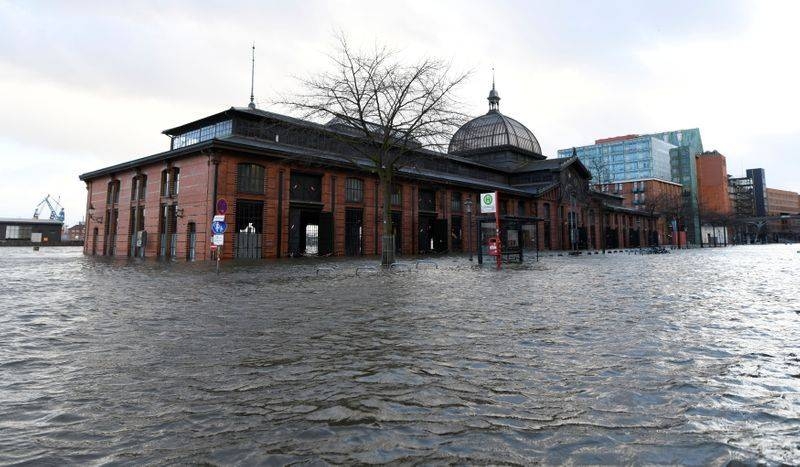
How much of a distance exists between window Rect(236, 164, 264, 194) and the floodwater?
2312 centimetres

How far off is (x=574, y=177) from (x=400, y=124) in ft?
152

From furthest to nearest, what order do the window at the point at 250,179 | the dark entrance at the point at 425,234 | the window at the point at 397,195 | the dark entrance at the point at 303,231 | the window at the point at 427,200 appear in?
the window at the point at 427,200 < the dark entrance at the point at 425,234 < the window at the point at 397,195 < the dark entrance at the point at 303,231 < the window at the point at 250,179

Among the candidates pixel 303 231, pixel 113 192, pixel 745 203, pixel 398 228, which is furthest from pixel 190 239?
pixel 745 203

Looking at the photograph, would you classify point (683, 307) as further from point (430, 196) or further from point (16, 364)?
point (430, 196)

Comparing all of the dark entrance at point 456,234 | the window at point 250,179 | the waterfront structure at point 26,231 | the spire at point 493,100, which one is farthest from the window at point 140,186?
the waterfront structure at point 26,231

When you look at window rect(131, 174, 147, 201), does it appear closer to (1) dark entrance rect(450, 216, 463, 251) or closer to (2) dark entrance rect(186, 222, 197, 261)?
(2) dark entrance rect(186, 222, 197, 261)

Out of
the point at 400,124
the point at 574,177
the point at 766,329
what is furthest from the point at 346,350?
the point at 574,177

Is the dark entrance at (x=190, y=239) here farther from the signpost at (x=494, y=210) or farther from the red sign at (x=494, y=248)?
the red sign at (x=494, y=248)

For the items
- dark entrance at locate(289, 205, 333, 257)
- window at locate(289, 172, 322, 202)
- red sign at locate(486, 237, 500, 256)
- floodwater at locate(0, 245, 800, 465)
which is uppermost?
window at locate(289, 172, 322, 202)

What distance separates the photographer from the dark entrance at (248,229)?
29.0 meters

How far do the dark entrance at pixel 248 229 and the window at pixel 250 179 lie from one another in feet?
2.96

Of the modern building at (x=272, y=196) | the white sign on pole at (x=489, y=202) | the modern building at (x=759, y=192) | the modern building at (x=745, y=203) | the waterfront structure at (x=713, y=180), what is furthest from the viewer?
the modern building at (x=759, y=192)

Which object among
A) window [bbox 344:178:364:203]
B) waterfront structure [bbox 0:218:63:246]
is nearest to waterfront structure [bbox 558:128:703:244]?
window [bbox 344:178:364:203]

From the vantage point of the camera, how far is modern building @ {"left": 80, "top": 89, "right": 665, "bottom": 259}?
28.8 m
